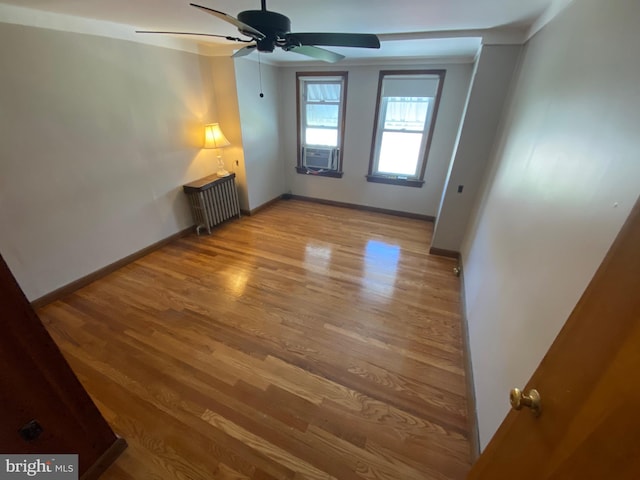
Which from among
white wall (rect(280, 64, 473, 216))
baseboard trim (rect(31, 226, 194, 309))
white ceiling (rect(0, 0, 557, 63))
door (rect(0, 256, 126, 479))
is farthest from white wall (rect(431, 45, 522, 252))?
baseboard trim (rect(31, 226, 194, 309))

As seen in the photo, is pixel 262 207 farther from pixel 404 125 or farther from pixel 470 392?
pixel 470 392

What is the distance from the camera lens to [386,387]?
1.75 metres

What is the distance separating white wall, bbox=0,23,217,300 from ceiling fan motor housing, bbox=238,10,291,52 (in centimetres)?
190

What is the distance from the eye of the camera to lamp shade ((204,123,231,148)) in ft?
11.3

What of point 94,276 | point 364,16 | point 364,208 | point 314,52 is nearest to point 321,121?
point 364,208

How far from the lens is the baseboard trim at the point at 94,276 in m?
2.35

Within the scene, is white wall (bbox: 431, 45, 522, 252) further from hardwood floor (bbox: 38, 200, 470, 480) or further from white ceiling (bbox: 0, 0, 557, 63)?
hardwood floor (bbox: 38, 200, 470, 480)

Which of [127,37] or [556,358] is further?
[127,37]

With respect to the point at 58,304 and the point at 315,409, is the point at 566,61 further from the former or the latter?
the point at 58,304

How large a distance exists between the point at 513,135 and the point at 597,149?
132 centimetres

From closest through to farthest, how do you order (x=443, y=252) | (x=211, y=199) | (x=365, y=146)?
1. (x=443, y=252)
2. (x=211, y=199)
3. (x=365, y=146)

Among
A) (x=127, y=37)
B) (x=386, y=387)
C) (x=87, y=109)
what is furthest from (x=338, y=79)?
(x=386, y=387)

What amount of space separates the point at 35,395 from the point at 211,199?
113 inches

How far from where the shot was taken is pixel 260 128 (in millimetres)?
4141
